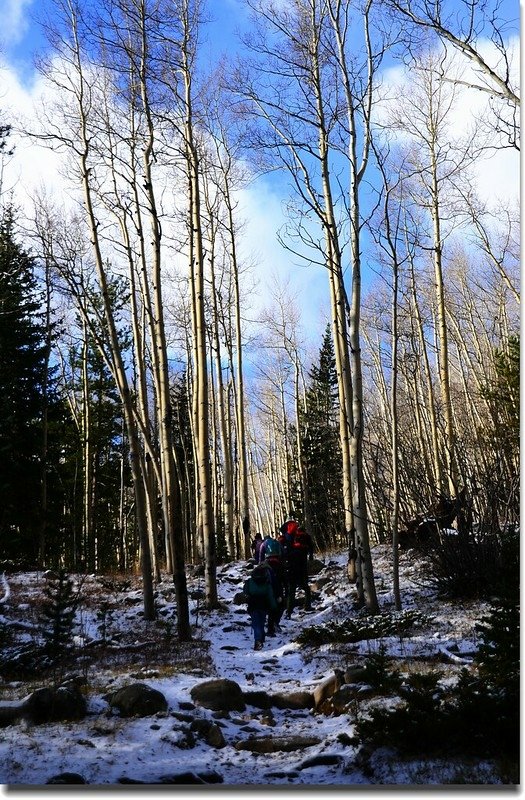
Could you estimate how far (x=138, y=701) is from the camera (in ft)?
16.6

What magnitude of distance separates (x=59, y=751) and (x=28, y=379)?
1409 centimetres

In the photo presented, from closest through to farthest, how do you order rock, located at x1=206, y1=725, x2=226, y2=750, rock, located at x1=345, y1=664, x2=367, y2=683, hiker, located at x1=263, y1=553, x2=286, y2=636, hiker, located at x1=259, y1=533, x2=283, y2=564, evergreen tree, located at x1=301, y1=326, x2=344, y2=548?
rock, located at x1=206, y1=725, x2=226, y2=750, rock, located at x1=345, y1=664, x2=367, y2=683, hiker, located at x1=263, y1=553, x2=286, y2=636, hiker, located at x1=259, y1=533, x2=283, y2=564, evergreen tree, located at x1=301, y1=326, x2=344, y2=548

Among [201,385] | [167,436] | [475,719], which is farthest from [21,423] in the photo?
[475,719]

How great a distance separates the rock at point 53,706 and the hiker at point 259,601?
3745 millimetres

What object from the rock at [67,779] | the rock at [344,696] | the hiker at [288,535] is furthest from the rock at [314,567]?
the rock at [67,779]

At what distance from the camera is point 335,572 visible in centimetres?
1320

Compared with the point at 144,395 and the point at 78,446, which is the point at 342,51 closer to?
the point at 144,395

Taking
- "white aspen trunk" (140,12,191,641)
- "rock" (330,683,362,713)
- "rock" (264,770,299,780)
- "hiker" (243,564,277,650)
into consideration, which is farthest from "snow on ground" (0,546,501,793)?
"white aspen trunk" (140,12,191,641)

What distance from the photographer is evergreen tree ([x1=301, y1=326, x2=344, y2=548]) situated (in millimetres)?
21219

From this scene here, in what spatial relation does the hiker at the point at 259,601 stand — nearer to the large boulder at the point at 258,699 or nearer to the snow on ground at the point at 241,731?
the snow on ground at the point at 241,731

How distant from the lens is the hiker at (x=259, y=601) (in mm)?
8422

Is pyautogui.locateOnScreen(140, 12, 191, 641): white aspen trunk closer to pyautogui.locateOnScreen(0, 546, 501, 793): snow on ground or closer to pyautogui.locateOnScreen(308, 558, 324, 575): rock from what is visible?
pyautogui.locateOnScreen(0, 546, 501, 793): snow on ground

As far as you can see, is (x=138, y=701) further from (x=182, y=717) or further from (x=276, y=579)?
(x=276, y=579)

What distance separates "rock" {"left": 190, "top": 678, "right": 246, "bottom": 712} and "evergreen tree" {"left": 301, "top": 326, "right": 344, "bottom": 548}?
44.2 ft
